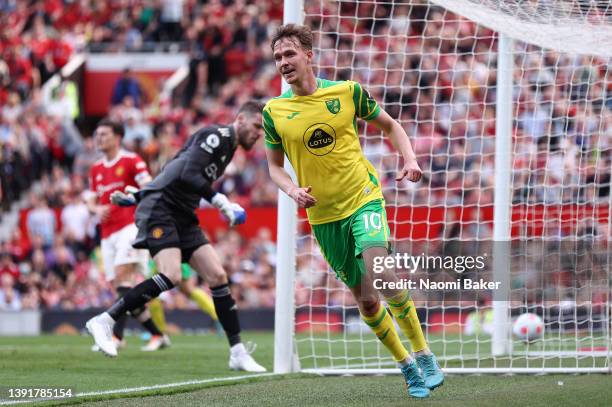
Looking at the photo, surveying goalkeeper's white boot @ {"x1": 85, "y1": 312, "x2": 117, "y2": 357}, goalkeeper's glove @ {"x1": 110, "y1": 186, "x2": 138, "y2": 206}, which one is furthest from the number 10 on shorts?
goalkeeper's glove @ {"x1": 110, "y1": 186, "x2": 138, "y2": 206}

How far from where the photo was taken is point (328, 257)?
7.23 m

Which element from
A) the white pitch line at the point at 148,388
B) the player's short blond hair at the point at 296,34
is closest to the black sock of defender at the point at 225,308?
the white pitch line at the point at 148,388

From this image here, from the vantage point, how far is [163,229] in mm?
9438

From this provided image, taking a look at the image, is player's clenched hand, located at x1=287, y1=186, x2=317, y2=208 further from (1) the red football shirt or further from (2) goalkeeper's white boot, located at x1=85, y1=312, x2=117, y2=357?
(1) the red football shirt

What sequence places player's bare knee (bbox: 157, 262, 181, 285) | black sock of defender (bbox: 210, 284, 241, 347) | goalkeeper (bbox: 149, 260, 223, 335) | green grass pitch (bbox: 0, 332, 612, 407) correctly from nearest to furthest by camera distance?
green grass pitch (bbox: 0, 332, 612, 407)
player's bare knee (bbox: 157, 262, 181, 285)
black sock of defender (bbox: 210, 284, 241, 347)
goalkeeper (bbox: 149, 260, 223, 335)

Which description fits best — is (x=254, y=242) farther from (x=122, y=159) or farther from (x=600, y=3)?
(x=600, y=3)

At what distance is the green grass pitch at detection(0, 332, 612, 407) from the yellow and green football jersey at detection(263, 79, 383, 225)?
118cm

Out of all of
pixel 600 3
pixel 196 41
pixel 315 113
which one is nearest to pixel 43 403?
pixel 315 113

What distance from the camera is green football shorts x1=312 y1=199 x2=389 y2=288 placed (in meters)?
6.85

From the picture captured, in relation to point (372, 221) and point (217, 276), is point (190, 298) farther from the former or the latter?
point (372, 221)

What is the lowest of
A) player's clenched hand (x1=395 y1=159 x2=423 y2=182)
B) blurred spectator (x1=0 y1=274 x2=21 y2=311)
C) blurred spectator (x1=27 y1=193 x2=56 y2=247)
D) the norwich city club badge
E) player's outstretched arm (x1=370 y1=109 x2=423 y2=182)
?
blurred spectator (x1=0 y1=274 x2=21 y2=311)

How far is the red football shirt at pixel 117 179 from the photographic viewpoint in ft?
38.2

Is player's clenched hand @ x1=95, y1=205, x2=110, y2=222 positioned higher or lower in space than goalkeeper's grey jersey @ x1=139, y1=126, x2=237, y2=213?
lower

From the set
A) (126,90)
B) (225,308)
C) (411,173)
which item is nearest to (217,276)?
(225,308)
